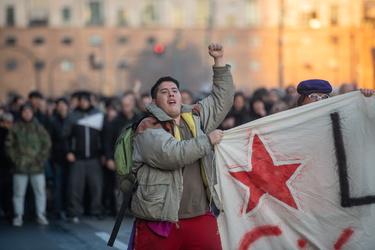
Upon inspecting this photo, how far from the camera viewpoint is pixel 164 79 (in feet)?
21.8

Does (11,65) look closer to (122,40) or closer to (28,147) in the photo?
(122,40)

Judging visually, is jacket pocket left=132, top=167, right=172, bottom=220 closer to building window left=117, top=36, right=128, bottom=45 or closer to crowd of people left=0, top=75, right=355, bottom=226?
crowd of people left=0, top=75, right=355, bottom=226

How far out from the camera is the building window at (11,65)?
253ft

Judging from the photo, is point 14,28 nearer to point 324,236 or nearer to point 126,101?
point 126,101

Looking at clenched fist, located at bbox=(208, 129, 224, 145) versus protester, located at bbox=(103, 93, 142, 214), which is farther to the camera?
protester, located at bbox=(103, 93, 142, 214)

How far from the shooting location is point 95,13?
8069 cm

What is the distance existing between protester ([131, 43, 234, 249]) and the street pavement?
4.08 metres

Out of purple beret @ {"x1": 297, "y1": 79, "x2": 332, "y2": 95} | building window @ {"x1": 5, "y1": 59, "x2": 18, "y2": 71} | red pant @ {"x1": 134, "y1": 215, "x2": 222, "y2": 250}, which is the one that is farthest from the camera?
building window @ {"x1": 5, "y1": 59, "x2": 18, "y2": 71}

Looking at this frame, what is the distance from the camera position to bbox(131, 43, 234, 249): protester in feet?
20.6

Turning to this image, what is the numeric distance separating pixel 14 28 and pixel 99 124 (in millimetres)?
66550

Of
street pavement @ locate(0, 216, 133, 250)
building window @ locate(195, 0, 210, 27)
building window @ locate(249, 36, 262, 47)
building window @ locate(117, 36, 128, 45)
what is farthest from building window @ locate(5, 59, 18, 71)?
street pavement @ locate(0, 216, 133, 250)

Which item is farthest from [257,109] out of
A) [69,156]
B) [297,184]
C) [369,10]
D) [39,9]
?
[39,9]

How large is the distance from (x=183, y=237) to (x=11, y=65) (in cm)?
7297

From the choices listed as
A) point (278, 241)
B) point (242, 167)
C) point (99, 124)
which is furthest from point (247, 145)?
point (99, 124)
